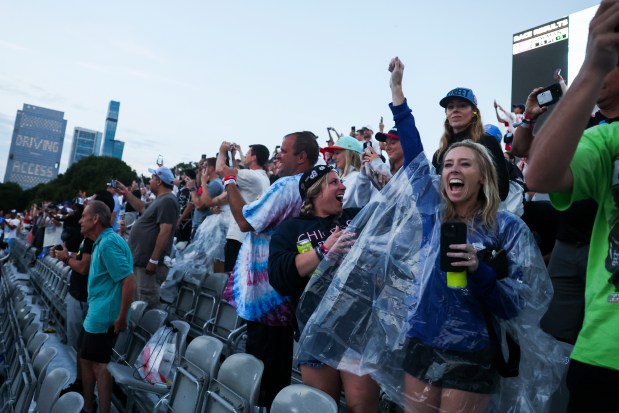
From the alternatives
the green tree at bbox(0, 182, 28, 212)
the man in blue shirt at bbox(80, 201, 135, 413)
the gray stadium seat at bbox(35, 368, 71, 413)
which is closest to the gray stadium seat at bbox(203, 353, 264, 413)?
the gray stadium seat at bbox(35, 368, 71, 413)

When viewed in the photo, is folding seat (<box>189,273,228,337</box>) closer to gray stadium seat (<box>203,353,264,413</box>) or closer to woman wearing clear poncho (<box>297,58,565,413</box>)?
gray stadium seat (<box>203,353,264,413</box>)

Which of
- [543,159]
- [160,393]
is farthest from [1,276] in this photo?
[543,159]

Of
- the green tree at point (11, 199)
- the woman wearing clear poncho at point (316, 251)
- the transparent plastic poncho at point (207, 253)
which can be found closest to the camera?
the woman wearing clear poncho at point (316, 251)

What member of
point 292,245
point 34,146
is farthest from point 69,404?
point 34,146

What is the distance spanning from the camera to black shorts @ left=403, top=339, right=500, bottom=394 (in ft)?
5.98

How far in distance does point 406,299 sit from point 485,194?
525mm

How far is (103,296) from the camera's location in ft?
13.9

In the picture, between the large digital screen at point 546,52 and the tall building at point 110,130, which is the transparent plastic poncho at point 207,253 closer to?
the large digital screen at point 546,52

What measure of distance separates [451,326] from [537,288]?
0.34m

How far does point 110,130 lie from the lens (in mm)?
173250

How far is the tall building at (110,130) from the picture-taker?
549ft

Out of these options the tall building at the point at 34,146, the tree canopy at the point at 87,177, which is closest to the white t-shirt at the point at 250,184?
the tree canopy at the point at 87,177

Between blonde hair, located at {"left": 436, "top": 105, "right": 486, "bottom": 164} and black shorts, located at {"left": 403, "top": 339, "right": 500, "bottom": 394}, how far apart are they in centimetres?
138

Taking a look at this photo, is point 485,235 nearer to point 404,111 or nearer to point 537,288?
point 537,288
